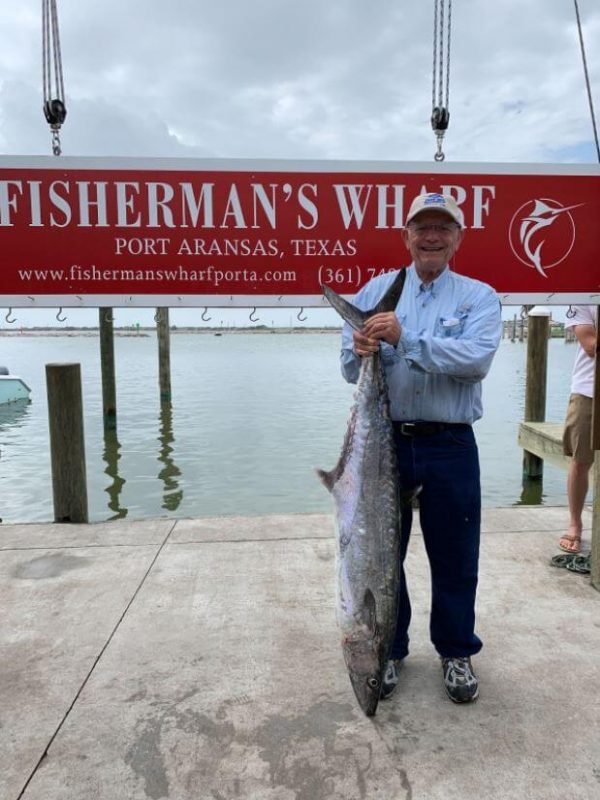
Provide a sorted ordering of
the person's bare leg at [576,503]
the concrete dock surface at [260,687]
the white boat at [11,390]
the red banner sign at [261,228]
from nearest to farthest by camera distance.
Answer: the concrete dock surface at [260,687]
the red banner sign at [261,228]
the person's bare leg at [576,503]
the white boat at [11,390]

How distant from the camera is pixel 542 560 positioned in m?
3.72

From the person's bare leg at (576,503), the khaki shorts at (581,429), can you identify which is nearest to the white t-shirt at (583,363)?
the khaki shorts at (581,429)

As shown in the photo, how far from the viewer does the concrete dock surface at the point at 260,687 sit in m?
1.96

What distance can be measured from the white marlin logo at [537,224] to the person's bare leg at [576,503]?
Answer: 49.0 inches

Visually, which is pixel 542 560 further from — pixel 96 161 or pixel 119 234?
pixel 96 161

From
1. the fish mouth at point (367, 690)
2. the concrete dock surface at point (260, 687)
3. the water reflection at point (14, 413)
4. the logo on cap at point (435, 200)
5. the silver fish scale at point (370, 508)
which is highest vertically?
the logo on cap at point (435, 200)

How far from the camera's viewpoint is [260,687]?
8.05ft

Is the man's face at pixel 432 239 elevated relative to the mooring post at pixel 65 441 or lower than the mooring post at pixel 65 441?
elevated

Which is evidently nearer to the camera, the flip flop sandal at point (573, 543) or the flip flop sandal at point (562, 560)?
the flip flop sandal at point (562, 560)

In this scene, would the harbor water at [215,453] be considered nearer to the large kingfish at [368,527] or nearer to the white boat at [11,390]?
the white boat at [11,390]

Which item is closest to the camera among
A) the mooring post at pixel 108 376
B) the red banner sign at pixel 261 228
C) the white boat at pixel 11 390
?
the red banner sign at pixel 261 228

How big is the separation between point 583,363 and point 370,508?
7.42ft

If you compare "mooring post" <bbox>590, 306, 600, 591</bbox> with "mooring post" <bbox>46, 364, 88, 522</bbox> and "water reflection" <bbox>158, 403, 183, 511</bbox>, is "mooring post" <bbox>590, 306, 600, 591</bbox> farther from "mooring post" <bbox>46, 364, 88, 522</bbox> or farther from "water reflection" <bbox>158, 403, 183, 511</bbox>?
"water reflection" <bbox>158, 403, 183, 511</bbox>

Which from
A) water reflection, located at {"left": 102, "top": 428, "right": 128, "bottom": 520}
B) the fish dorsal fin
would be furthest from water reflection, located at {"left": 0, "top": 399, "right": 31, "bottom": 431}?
the fish dorsal fin
